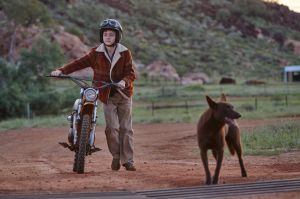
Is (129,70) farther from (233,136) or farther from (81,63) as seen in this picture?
(233,136)

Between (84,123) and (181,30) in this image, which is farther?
(181,30)

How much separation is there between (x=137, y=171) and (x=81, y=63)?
6.47 feet

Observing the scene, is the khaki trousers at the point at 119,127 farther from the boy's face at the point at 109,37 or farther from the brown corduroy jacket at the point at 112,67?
the boy's face at the point at 109,37

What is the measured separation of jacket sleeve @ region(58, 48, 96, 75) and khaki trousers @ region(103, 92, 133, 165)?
664 millimetres

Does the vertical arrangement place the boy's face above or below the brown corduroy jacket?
above

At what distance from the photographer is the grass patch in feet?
52.3

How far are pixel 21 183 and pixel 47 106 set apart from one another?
25.6 metres

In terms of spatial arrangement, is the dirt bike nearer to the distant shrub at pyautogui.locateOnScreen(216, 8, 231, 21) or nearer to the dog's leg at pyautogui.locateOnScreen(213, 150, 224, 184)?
the dog's leg at pyautogui.locateOnScreen(213, 150, 224, 184)

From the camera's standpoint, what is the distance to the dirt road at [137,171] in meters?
9.48

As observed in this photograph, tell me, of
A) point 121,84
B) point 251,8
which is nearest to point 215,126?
point 121,84

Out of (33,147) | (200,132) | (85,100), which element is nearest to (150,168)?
(85,100)

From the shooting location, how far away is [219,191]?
8453 mm

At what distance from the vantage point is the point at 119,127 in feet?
39.5

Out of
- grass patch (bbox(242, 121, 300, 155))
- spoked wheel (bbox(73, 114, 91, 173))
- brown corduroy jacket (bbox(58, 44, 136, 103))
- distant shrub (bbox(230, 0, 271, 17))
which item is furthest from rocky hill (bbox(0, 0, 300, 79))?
spoked wheel (bbox(73, 114, 91, 173))
